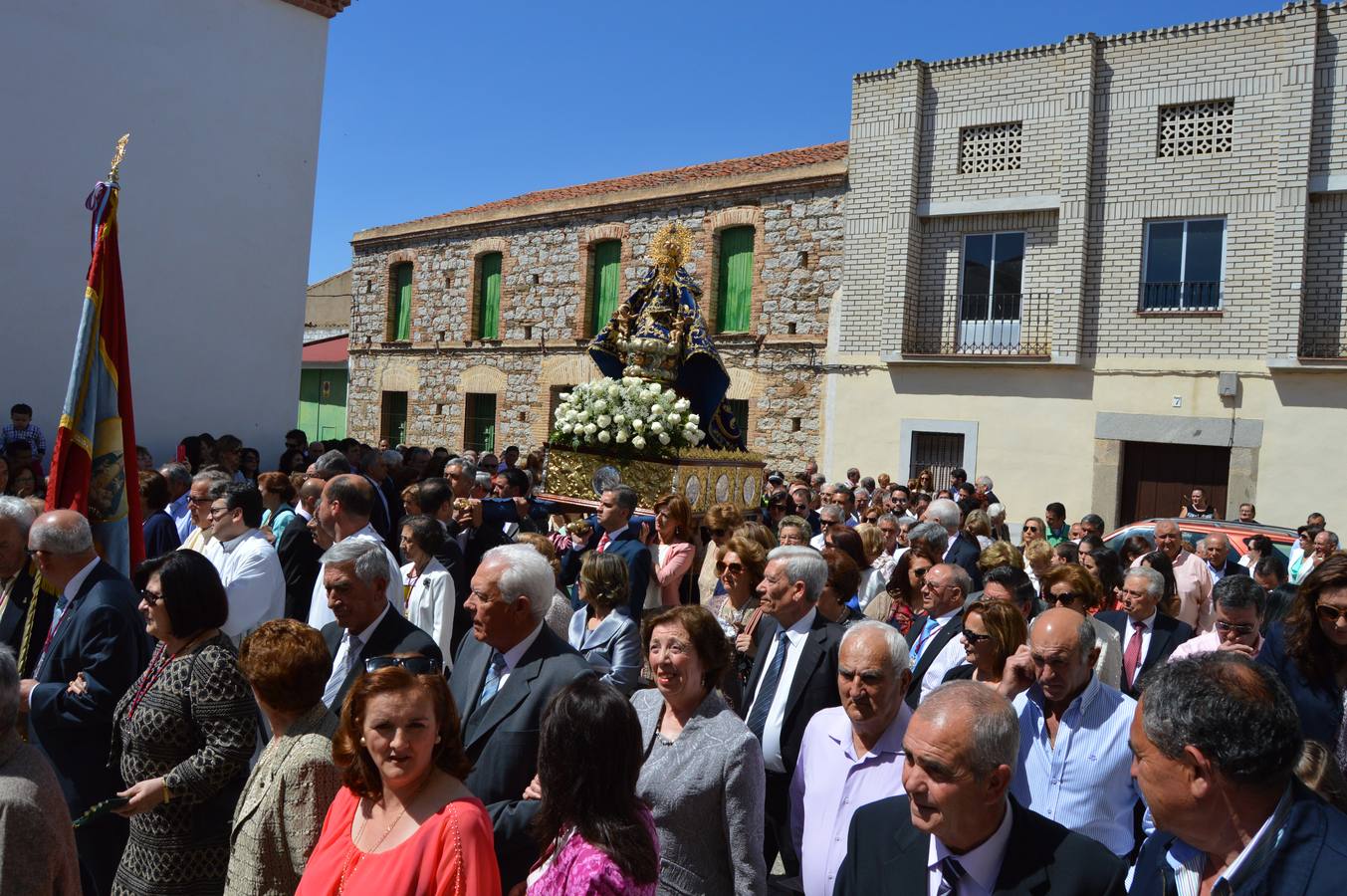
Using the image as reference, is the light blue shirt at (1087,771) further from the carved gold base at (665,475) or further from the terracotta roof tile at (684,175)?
the terracotta roof tile at (684,175)

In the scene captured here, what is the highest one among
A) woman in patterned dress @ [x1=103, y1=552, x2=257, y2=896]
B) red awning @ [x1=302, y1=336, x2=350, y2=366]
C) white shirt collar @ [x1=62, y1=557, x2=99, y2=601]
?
red awning @ [x1=302, y1=336, x2=350, y2=366]

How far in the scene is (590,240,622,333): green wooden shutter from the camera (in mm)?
20812

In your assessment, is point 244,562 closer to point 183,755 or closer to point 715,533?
point 183,755

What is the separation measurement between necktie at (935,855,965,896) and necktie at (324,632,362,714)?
8.15ft

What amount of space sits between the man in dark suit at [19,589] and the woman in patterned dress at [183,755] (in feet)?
4.19

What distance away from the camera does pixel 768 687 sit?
13.8 ft

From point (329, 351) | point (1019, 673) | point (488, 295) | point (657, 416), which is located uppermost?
point (488, 295)

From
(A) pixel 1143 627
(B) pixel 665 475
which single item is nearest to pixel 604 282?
(B) pixel 665 475

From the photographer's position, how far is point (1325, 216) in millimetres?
15188

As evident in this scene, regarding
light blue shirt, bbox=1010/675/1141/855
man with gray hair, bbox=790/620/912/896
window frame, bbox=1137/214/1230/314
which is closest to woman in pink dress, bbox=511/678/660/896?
man with gray hair, bbox=790/620/912/896

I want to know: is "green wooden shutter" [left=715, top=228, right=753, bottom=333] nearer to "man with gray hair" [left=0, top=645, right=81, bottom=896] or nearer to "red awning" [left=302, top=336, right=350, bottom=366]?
"red awning" [left=302, top=336, right=350, bottom=366]

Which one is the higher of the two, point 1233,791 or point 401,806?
point 1233,791

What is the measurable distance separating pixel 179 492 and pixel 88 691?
3.49 metres

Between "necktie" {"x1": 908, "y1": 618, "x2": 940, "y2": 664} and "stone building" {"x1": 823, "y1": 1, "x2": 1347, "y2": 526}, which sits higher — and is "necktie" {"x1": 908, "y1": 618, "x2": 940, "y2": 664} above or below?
below
